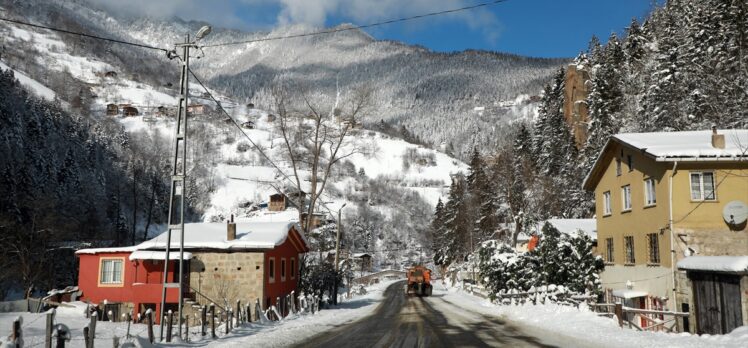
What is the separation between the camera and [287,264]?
33.4 m

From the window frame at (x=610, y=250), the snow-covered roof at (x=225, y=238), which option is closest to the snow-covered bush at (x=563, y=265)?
the window frame at (x=610, y=250)

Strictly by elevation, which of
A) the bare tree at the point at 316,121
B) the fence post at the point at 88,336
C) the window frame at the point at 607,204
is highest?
the bare tree at the point at 316,121

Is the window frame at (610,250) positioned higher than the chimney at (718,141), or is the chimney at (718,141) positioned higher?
the chimney at (718,141)

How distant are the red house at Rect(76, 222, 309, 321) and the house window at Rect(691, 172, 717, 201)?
19.6 metres

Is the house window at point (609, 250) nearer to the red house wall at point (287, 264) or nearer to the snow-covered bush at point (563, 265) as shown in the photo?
the snow-covered bush at point (563, 265)

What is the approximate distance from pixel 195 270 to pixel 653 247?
22698 mm

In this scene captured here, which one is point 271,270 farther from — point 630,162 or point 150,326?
point 630,162

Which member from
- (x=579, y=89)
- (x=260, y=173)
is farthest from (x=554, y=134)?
(x=260, y=173)

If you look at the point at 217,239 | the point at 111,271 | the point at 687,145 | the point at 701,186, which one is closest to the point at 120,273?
the point at 111,271

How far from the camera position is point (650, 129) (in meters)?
48.3

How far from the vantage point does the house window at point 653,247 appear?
86.4 feet

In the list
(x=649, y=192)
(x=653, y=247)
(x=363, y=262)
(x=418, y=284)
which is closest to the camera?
(x=653, y=247)

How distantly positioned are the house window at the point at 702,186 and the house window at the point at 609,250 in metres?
8.77

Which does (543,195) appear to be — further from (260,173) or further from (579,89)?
(260,173)
